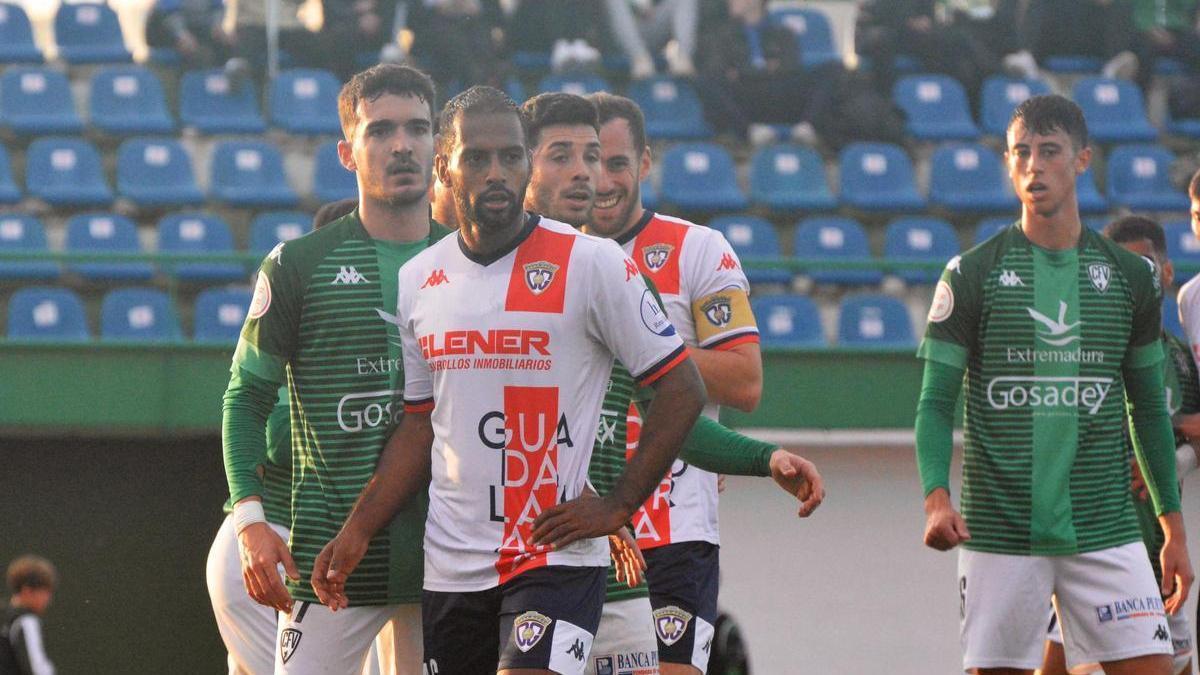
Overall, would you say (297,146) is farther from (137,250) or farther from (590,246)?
(590,246)

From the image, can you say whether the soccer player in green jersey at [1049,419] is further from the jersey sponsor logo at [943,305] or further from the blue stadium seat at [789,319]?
the blue stadium seat at [789,319]

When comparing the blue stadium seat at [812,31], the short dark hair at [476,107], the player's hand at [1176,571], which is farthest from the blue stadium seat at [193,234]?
the short dark hair at [476,107]

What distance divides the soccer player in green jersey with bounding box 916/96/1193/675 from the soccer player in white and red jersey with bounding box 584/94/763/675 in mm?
798

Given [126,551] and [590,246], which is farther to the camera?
[126,551]

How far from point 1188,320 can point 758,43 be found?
8.50 m

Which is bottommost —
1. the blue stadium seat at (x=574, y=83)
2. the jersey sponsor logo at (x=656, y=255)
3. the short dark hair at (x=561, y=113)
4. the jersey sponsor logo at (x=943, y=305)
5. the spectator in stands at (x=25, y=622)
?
the spectator in stands at (x=25, y=622)

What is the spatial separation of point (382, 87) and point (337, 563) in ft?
4.44

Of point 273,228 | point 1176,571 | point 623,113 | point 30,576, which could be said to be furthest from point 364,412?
point 273,228

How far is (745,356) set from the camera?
5.27 m

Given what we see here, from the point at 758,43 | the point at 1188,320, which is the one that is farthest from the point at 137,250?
the point at 1188,320

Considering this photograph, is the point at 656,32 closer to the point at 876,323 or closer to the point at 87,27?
the point at 876,323

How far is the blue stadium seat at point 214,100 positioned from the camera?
1420 centimetres

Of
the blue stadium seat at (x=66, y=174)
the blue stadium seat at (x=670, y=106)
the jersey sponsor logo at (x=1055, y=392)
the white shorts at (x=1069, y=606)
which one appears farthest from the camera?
the blue stadium seat at (x=670, y=106)

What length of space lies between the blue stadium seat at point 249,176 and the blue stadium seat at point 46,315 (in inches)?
84.9
